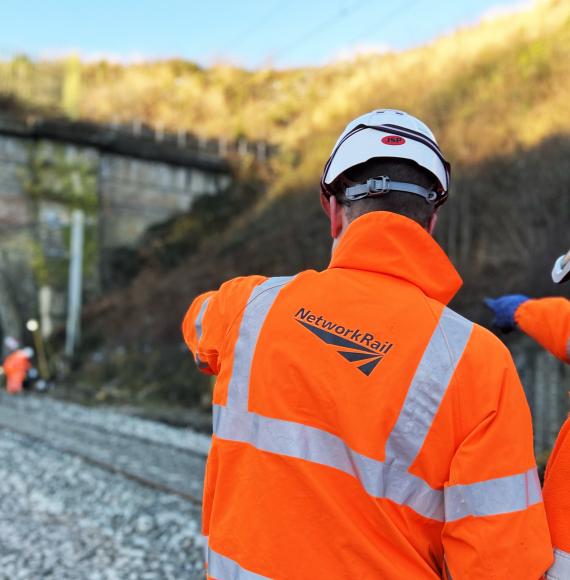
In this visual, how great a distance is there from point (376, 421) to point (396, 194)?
59 centimetres

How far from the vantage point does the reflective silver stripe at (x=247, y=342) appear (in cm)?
159

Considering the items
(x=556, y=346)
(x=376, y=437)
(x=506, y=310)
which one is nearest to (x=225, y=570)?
(x=376, y=437)

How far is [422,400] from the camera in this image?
141 centimetres

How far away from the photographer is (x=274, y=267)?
1886cm

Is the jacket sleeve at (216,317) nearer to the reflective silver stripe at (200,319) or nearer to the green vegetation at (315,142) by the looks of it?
the reflective silver stripe at (200,319)

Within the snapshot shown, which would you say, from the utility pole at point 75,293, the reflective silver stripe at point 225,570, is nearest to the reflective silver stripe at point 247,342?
the reflective silver stripe at point 225,570

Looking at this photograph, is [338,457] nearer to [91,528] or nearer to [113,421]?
[91,528]

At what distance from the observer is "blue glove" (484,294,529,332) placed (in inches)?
107

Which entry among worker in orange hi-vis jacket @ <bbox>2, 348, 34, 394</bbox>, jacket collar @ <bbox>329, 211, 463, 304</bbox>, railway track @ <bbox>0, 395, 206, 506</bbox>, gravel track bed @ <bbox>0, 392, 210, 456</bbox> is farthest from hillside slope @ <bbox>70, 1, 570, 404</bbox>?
jacket collar @ <bbox>329, 211, 463, 304</bbox>

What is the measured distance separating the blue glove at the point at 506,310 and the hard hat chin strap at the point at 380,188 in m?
1.27

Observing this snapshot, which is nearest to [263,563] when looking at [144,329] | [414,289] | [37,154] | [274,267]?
[414,289]

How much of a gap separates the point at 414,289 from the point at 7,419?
13.1 meters

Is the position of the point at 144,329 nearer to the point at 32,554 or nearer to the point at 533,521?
the point at 32,554

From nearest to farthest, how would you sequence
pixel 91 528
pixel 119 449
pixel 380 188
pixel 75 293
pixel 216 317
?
pixel 380 188
pixel 216 317
pixel 91 528
pixel 119 449
pixel 75 293
